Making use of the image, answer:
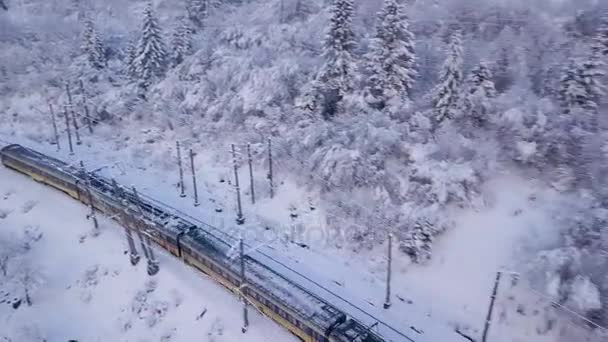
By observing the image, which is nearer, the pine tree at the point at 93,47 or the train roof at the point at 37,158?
the train roof at the point at 37,158

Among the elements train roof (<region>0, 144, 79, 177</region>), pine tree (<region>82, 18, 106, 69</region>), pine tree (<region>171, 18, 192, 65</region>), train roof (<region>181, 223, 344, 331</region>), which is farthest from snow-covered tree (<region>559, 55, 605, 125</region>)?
pine tree (<region>82, 18, 106, 69</region>)

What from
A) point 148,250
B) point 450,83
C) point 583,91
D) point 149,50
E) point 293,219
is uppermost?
point 149,50

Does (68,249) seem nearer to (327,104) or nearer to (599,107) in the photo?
(327,104)

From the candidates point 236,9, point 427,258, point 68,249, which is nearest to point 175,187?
point 68,249

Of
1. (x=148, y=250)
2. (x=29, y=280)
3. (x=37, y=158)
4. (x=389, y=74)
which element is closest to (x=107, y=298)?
(x=148, y=250)

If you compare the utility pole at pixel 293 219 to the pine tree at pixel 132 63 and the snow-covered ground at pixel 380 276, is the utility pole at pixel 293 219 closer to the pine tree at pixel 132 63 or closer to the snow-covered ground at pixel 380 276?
the snow-covered ground at pixel 380 276

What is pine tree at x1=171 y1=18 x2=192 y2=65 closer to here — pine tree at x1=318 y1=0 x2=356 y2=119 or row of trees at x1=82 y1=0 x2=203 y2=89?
row of trees at x1=82 y1=0 x2=203 y2=89

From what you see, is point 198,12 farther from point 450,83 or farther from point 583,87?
point 583,87

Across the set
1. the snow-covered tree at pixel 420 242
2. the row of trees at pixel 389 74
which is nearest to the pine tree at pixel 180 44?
the row of trees at pixel 389 74
